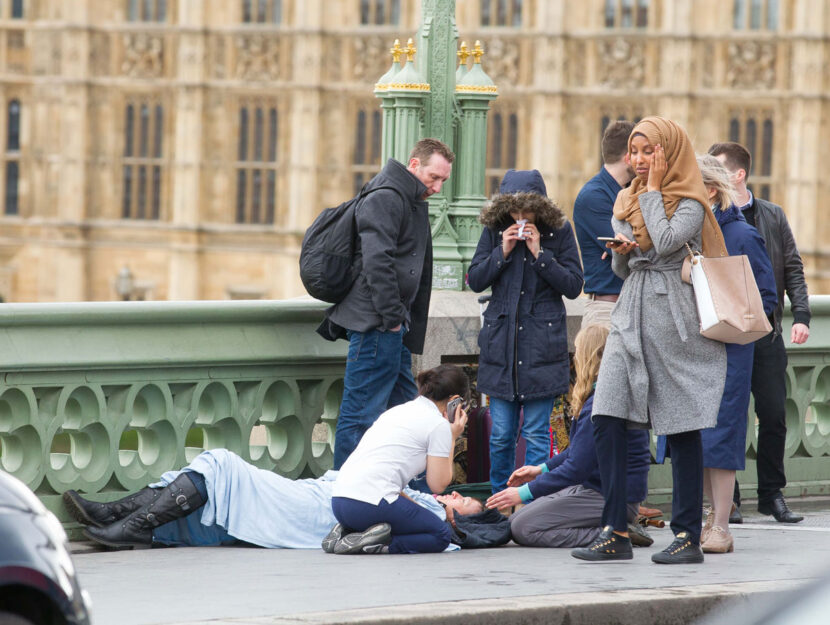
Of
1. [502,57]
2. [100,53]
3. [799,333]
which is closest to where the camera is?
[799,333]

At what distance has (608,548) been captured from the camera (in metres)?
7.42

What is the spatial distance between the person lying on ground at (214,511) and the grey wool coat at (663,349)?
100 centimetres

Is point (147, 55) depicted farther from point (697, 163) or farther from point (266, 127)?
point (697, 163)

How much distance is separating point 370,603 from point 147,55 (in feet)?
119

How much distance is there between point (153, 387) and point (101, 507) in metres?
0.66

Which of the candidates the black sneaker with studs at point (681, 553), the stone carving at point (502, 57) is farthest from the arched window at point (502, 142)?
the black sneaker with studs at point (681, 553)

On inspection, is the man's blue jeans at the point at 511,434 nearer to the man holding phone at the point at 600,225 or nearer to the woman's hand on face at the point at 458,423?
the man holding phone at the point at 600,225

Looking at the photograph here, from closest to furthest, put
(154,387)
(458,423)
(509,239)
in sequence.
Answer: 1. (458,423)
2. (154,387)
3. (509,239)

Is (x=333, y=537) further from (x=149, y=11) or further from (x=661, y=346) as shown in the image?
(x=149, y=11)

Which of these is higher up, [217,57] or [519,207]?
[217,57]

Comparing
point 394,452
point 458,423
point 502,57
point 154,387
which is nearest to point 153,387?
point 154,387

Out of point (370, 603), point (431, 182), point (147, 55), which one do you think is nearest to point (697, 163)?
point (431, 182)

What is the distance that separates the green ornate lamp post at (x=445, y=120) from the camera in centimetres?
985

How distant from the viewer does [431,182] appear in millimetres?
8492
